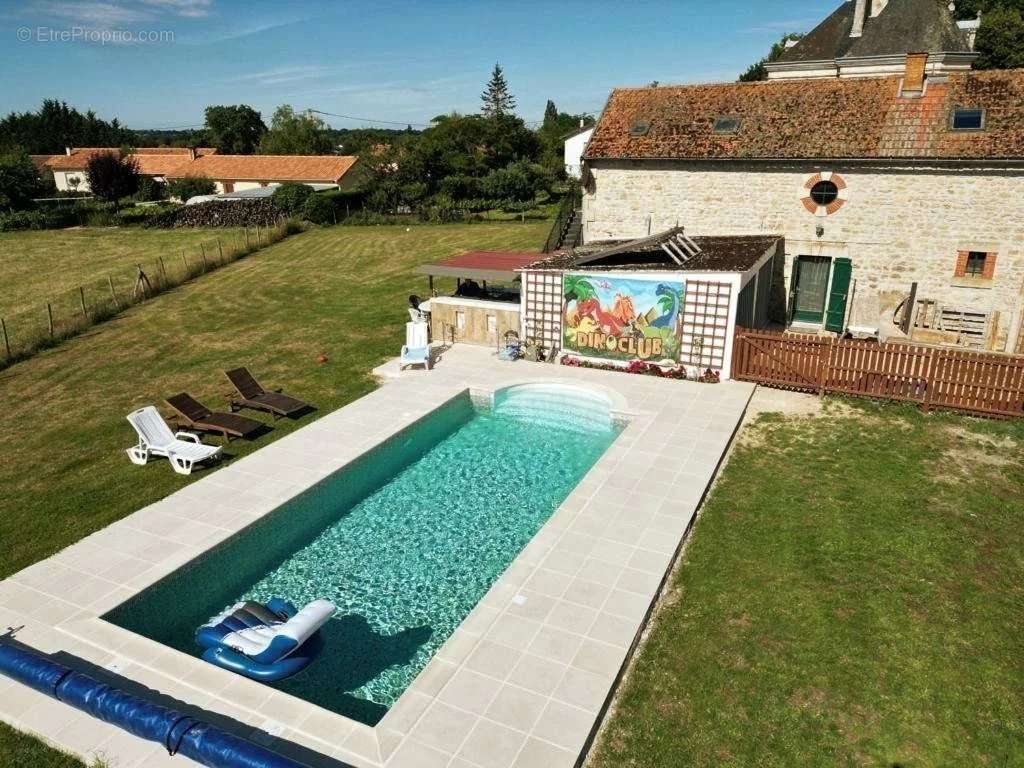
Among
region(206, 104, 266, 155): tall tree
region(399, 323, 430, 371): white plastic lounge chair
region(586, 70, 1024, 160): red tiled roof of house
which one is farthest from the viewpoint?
region(206, 104, 266, 155): tall tree

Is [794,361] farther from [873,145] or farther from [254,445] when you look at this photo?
[254,445]

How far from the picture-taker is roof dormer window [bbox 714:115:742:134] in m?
22.5

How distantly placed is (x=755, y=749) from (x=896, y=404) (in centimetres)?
1132

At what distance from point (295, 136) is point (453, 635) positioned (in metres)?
101

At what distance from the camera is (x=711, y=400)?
16.0 m

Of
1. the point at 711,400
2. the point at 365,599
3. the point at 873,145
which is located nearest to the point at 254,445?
the point at 365,599

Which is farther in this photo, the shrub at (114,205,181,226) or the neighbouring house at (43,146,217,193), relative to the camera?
the neighbouring house at (43,146,217,193)

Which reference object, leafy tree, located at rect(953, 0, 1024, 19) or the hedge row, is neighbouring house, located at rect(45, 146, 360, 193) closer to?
the hedge row

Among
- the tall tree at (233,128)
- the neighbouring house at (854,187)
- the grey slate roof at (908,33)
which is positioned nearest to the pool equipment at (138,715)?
the neighbouring house at (854,187)

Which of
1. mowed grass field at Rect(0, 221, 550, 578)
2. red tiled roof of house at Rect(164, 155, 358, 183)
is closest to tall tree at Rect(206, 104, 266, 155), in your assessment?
red tiled roof of house at Rect(164, 155, 358, 183)

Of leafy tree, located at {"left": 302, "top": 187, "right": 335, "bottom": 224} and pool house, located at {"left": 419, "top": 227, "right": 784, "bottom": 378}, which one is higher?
leafy tree, located at {"left": 302, "top": 187, "right": 335, "bottom": 224}

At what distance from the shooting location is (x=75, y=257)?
1550 inches

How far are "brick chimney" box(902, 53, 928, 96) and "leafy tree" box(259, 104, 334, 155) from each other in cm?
8986

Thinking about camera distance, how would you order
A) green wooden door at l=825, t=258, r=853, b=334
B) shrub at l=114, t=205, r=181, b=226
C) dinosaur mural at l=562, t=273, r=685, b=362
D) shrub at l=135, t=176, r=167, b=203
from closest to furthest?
1. dinosaur mural at l=562, t=273, r=685, b=362
2. green wooden door at l=825, t=258, r=853, b=334
3. shrub at l=114, t=205, r=181, b=226
4. shrub at l=135, t=176, r=167, b=203
